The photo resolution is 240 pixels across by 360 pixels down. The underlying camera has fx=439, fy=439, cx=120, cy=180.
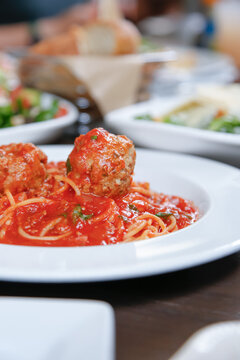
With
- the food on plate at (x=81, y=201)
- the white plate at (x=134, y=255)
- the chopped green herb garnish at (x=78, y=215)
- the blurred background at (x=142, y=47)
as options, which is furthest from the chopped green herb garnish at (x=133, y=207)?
the blurred background at (x=142, y=47)

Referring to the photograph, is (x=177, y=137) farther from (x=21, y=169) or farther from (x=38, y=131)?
(x=21, y=169)

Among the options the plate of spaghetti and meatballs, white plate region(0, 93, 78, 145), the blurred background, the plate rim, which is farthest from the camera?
the blurred background

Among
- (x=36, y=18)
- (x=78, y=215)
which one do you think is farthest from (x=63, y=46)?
(x=36, y=18)

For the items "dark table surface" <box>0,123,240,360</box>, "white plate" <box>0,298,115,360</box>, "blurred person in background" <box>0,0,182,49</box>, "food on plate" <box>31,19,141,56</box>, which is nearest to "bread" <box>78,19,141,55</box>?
"food on plate" <box>31,19,141,56</box>

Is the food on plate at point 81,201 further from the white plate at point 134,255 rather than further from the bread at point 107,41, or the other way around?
the bread at point 107,41

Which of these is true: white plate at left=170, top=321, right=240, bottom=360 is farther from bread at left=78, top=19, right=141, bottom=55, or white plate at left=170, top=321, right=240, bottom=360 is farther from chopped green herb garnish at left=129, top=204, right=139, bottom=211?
bread at left=78, top=19, right=141, bottom=55

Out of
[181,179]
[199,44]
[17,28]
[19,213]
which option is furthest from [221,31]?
[19,213]
